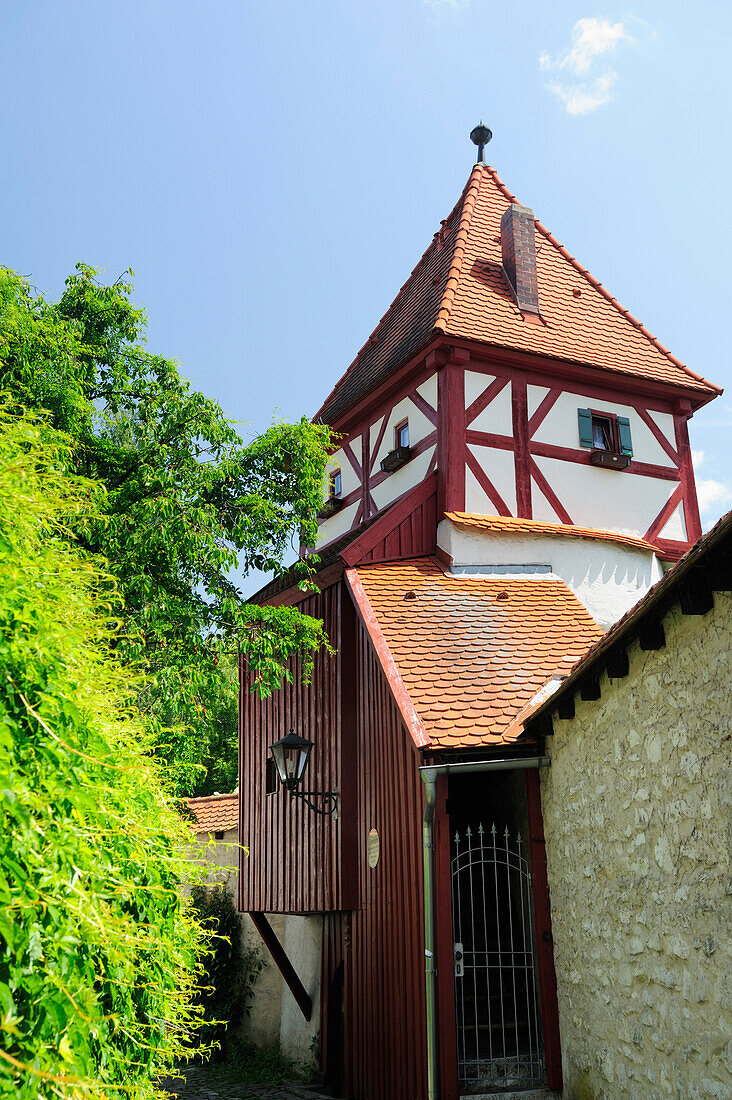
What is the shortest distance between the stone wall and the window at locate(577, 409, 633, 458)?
18.6 ft

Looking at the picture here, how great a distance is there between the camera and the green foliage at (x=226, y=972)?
1295cm

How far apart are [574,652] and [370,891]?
2.87 meters

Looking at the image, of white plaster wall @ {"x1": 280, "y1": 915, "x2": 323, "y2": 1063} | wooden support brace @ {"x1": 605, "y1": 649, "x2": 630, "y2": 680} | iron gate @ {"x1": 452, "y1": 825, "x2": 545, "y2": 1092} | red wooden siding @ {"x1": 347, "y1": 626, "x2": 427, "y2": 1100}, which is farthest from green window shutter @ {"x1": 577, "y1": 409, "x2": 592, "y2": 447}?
white plaster wall @ {"x1": 280, "y1": 915, "x2": 323, "y2": 1063}

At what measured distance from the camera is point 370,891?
26.9ft

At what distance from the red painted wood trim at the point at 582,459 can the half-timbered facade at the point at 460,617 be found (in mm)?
29

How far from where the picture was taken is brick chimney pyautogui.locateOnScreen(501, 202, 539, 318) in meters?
11.8

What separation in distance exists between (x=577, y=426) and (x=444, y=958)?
6.89 meters

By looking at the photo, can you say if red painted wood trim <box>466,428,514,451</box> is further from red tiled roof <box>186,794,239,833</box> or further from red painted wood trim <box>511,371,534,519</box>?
red tiled roof <box>186,794,239,833</box>

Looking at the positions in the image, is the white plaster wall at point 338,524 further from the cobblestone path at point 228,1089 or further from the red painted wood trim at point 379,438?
the cobblestone path at point 228,1089

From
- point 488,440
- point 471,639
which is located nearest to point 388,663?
point 471,639

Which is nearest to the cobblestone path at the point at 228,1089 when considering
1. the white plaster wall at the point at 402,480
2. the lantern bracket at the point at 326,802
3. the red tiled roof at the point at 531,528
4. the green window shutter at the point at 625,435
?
the lantern bracket at the point at 326,802

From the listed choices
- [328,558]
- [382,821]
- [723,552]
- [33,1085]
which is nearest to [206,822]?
[328,558]

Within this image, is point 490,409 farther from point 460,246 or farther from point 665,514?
point 460,246

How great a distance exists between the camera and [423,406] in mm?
10898
